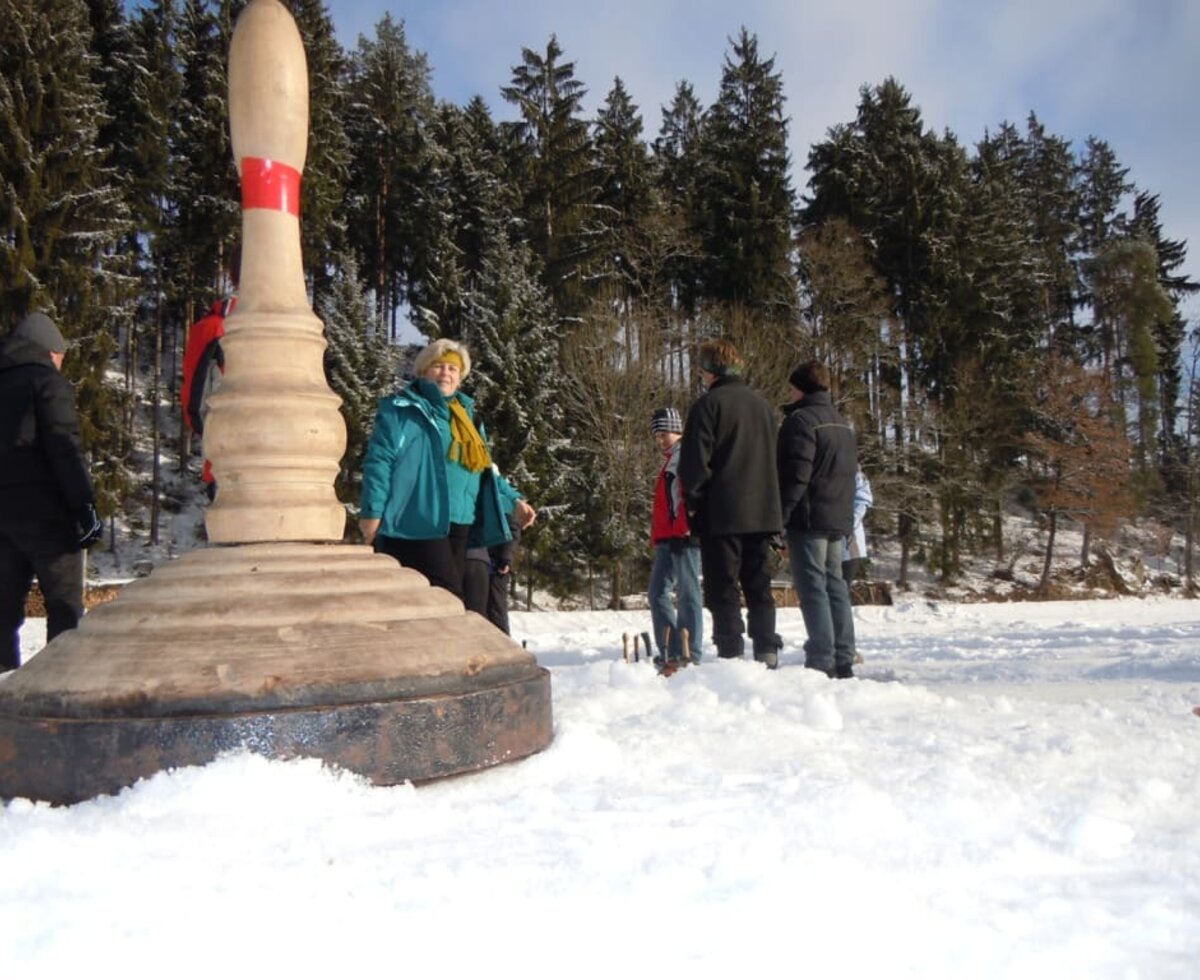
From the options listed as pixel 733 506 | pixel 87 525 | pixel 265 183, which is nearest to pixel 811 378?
pixel 733 506

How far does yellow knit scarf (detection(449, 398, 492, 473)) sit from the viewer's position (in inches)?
192

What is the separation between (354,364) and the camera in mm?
27656

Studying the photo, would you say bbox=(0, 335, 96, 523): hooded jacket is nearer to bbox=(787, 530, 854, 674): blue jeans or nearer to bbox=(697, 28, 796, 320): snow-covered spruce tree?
bbox=(787, 530, 854, 674): blue jeans

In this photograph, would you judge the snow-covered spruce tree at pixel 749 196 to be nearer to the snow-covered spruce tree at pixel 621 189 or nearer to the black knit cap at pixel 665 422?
the snow-covered spruce tree at pixel 621 189

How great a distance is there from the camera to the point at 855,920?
5.56 feet

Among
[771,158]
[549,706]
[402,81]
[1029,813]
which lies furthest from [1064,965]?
[402,81]

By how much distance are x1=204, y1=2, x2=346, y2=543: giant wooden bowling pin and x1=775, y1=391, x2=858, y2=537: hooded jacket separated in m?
3.07

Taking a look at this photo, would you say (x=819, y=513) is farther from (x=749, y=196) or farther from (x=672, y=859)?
(x=749, y=196)

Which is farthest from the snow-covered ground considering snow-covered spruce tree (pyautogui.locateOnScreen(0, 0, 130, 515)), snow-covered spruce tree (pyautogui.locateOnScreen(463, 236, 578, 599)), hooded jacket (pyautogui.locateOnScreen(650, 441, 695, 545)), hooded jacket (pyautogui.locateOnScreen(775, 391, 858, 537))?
snow-covered spruce tree (pyautogui.locateOnScreen(0, 0, 130, 515))

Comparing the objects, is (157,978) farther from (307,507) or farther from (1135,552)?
(1135,552)

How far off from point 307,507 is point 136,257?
3109 centimetres

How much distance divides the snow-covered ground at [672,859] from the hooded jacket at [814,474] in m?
2.43

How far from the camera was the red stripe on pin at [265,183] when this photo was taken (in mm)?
3254

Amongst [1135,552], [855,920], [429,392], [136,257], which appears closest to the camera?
[855,920]
